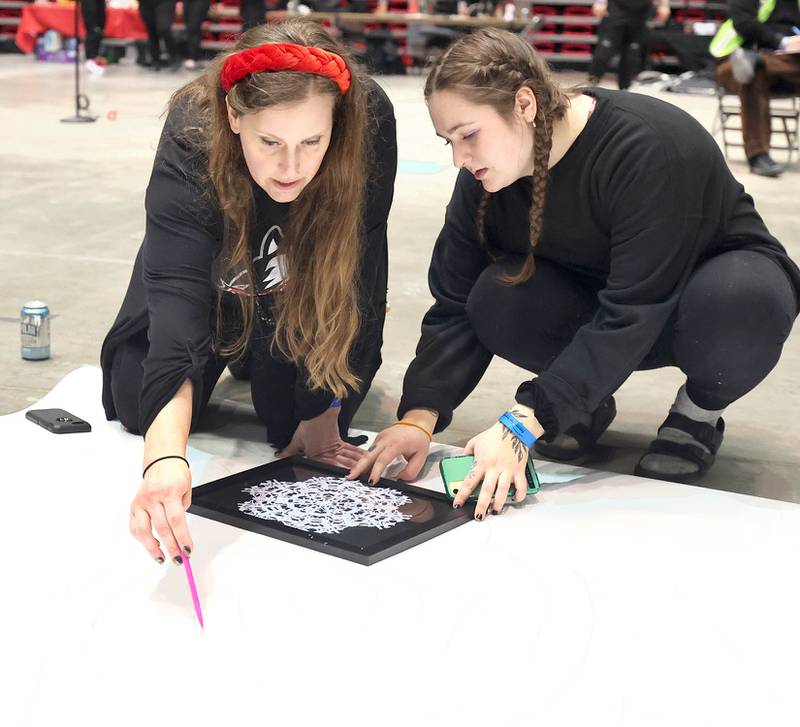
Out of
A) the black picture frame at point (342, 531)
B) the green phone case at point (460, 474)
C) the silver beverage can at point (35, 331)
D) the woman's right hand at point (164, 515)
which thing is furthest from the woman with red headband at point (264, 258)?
→ the silver beverage can at point (35, 331)

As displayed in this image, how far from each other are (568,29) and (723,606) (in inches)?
456

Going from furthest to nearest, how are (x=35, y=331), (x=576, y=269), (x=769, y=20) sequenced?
(x=769, y=20), (x=35, y=331), (x=576, y=269)

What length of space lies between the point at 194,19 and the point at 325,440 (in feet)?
29.7

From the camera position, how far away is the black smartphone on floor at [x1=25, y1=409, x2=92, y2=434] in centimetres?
218

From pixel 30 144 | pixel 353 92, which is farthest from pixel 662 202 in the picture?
pixel 30 144

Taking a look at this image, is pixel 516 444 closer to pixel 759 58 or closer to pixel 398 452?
pixel 398 452

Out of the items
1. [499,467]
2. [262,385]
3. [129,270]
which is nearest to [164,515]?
[499,467]

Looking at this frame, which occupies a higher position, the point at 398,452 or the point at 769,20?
the point at 769,20

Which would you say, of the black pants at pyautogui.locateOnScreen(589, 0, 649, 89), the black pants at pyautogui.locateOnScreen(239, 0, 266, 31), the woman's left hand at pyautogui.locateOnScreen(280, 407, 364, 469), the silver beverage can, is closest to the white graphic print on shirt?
the woman's left hand at pyautogui.locateOnScreen(280, 407, 364, 469)

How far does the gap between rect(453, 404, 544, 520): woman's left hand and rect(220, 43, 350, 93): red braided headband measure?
60cm

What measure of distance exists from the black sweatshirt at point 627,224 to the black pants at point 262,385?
1.36ft

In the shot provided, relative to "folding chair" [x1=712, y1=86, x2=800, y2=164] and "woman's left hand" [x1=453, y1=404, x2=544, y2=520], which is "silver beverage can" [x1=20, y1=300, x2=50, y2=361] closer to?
"woman's left hand" [x1=453, y1=404, x2=544, y2=520]

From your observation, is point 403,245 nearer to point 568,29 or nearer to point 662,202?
point 662,202

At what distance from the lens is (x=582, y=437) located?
88.4 inches
